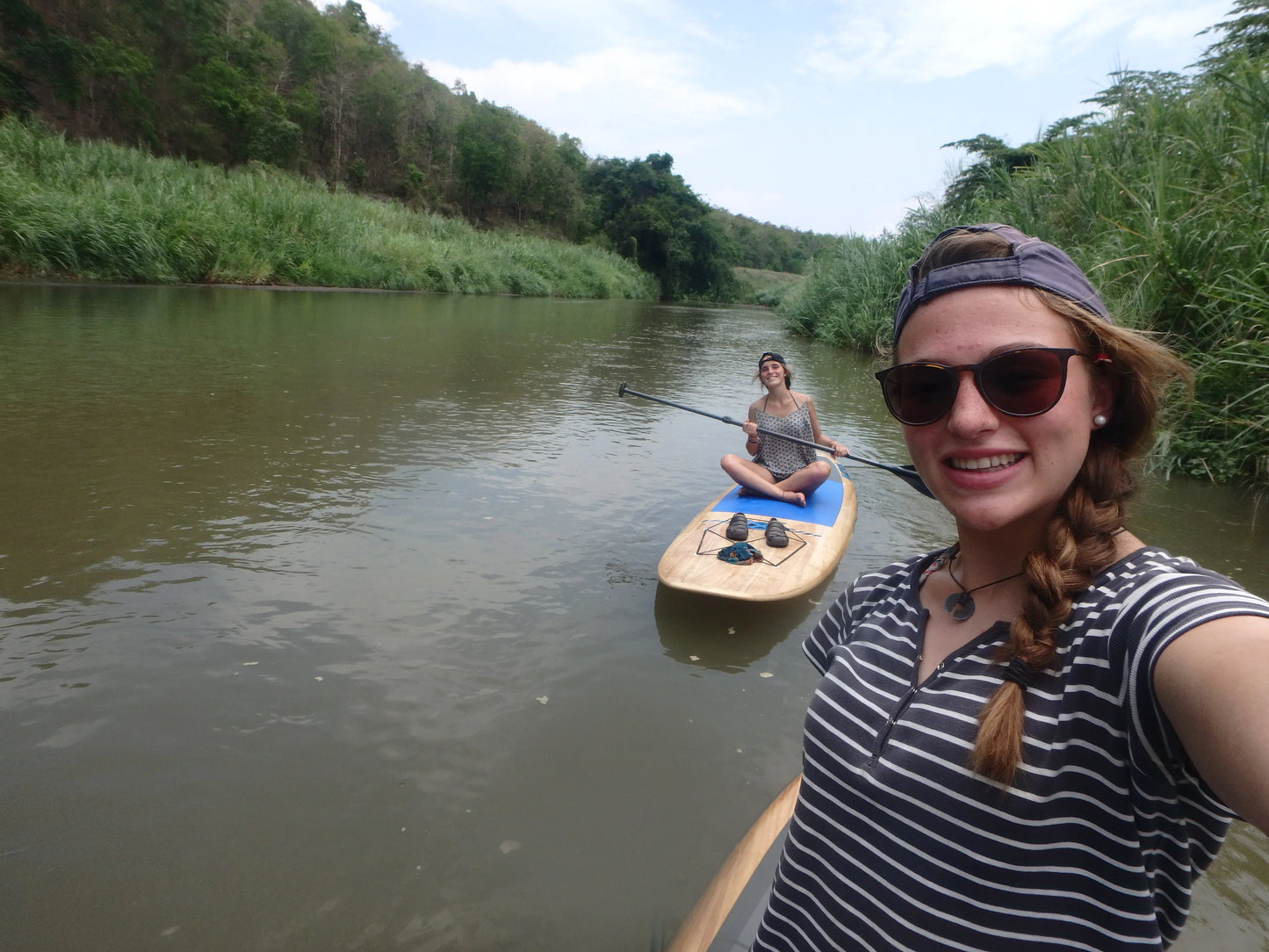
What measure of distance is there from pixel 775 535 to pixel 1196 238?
177 inches

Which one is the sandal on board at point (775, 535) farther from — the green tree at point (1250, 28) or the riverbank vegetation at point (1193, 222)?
the green tree at point (1250, 28)

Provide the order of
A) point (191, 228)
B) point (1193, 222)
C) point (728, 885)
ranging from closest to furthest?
point (728, 885) < point (1193, 222) < point (191, 228)

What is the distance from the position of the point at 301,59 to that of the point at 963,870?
46986 mm

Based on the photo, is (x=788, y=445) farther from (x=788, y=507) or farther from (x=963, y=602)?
(x=963, y=602)

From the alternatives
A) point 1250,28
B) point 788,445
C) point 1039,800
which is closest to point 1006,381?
point 1039,800

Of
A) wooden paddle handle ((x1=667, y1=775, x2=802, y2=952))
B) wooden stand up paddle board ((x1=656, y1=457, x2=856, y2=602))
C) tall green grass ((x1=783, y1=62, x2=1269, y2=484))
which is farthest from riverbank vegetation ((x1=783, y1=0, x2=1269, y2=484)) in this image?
wooden paddle handle ((x1=667, y1=775, x2=802, y2=952))

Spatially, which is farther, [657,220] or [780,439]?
[657,220]

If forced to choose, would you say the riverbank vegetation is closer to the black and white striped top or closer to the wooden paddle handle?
the wooden paddle handle

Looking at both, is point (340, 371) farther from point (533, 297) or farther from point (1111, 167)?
point (533, 297)

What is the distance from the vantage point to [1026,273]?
0.94m

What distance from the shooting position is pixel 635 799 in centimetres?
279

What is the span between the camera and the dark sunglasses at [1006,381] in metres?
0.94

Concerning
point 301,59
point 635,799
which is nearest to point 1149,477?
point 635,799

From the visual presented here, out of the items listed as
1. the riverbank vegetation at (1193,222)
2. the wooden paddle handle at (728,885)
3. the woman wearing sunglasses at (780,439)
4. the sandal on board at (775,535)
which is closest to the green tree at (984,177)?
the riverbank vegetation at (1193,222)
